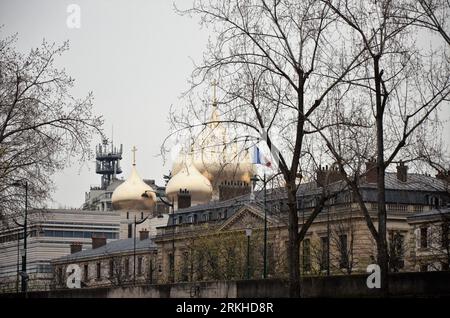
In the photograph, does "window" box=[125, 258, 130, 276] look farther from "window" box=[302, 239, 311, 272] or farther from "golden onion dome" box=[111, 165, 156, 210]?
"window" box=[302, 239, 311, 272]

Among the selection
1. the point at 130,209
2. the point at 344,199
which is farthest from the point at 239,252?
the point at 130,209

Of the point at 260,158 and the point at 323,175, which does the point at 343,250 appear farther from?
the point at 260,158

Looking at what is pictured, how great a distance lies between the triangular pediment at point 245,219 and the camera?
10636cm

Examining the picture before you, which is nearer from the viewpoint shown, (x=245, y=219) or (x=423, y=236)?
(x=423, y=236)

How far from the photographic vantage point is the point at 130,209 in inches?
5581

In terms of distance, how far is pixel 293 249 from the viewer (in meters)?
33.8

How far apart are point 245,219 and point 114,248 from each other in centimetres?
2224

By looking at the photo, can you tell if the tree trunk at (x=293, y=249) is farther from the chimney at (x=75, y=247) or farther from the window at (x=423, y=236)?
the chimney at (x=75, y=247)

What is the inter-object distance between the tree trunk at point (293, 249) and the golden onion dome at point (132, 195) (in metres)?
97.2

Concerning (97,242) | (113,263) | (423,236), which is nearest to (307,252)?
(423,236)

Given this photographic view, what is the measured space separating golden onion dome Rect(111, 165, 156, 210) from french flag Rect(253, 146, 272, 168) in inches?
3739

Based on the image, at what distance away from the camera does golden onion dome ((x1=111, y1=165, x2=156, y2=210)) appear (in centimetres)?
13438
